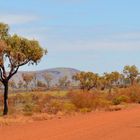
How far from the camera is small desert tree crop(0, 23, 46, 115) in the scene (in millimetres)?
35375

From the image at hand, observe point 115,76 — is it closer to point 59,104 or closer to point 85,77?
point 85,77

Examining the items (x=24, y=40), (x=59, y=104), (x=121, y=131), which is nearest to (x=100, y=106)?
(x=59, y=104)

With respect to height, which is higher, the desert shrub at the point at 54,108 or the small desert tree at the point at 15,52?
the small desert tree at the point at 15,52

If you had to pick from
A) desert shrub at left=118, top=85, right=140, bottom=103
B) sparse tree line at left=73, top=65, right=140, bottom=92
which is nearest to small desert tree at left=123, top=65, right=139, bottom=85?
sparse tree line at left=73, top=65, right=140, bottom=92

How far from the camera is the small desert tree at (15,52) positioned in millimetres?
35375

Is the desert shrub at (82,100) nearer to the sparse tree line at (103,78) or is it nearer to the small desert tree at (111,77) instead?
the sparse tree line at (103,78)

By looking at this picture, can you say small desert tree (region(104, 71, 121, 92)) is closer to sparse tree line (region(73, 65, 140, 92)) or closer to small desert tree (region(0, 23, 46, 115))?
sparse tree line (region(73, 65, 140, 92))

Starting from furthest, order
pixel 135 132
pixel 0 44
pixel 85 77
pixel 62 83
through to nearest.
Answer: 1. pixel 62 83
2. pixel 85 77
3. pixel 0 44
4. pixel 135 132

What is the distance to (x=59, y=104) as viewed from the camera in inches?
1391

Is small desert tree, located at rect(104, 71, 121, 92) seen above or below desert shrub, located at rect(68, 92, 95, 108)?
above

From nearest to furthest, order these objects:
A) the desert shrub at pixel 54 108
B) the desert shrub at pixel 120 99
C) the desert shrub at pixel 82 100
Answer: the desert shrub at pixel 54 108
the desert shrub at pixel 82 100
the desert shrub at pixel 120 99

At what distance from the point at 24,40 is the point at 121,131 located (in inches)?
749

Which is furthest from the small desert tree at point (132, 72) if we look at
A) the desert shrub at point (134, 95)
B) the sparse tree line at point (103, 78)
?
the desert shrub at point (134, 95)

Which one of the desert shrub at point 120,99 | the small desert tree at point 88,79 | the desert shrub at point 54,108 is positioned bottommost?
the desert shrub at point 54,108
